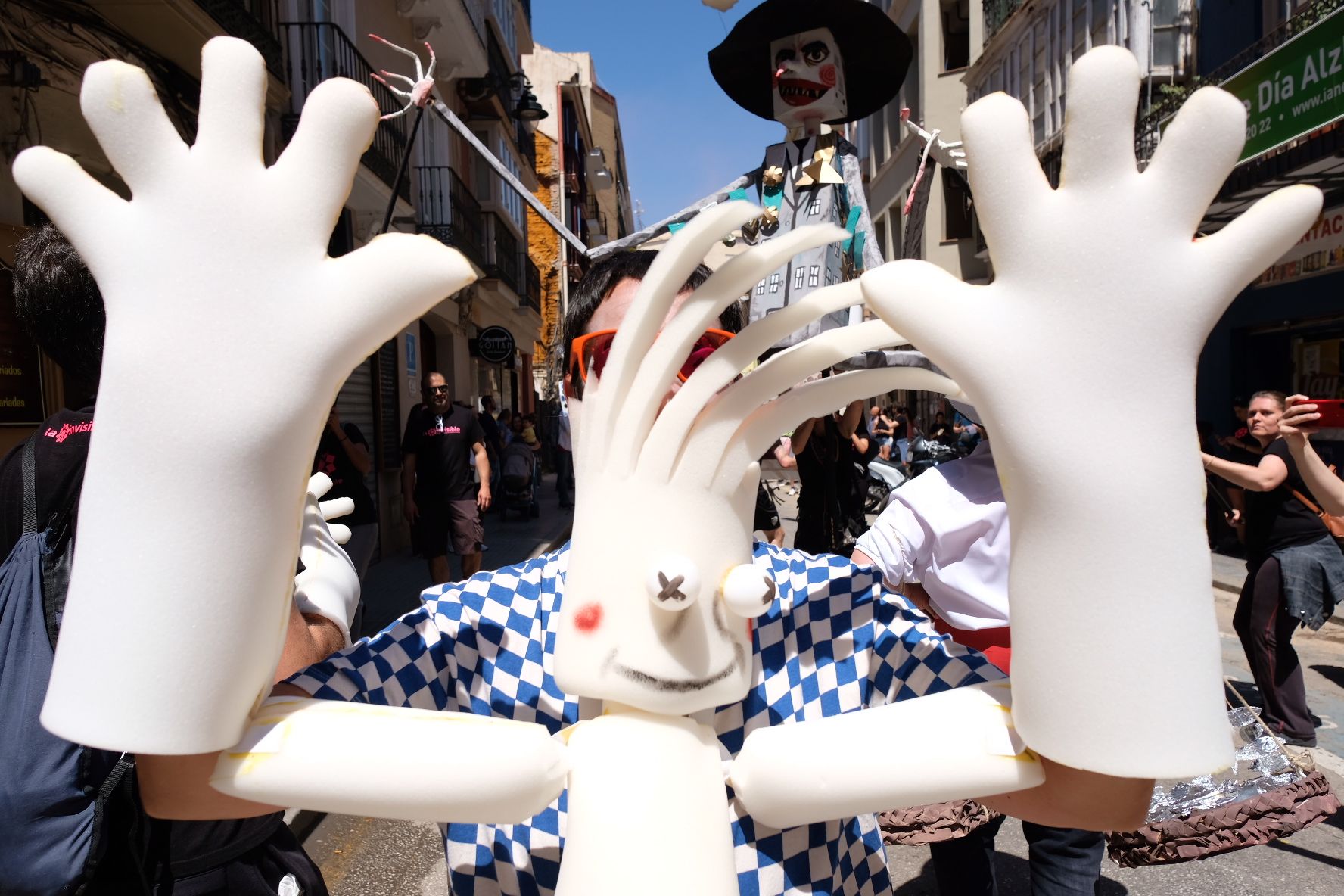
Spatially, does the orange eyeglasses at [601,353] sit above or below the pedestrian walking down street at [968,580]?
above

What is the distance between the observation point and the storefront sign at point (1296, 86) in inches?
276

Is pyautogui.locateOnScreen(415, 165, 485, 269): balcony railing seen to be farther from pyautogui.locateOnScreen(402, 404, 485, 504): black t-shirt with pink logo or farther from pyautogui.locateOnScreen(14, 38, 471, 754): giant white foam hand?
pyautogui.locateOnScreen(14, 38, 471, 754): giant white foam hand

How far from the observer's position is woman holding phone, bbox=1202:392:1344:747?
416cm

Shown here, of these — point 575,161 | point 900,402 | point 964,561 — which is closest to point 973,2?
point 900,402

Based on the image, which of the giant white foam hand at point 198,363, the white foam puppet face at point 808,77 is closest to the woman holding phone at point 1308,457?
the white foam puppet face at point 808,77

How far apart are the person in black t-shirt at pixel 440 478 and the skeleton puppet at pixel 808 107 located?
4227 millimetres

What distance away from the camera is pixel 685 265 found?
3.28 ft

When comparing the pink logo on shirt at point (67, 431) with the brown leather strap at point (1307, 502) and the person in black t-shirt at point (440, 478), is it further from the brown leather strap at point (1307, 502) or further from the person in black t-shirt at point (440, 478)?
the brown leather strap at point (1307, 502)

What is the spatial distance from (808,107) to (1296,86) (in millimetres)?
7484

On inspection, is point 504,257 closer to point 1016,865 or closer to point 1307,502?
point 1307,502

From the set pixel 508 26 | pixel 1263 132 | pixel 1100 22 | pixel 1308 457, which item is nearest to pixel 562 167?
pixel 508 26

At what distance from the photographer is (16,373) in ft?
14.9

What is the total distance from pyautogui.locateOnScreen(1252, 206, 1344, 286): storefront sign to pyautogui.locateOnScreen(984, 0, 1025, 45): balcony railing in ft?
29.4

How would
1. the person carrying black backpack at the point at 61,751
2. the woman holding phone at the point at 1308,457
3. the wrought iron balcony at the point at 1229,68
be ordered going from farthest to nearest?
the wrought iron balcony at the point at 1229,68, the woman holding phone at the point at 1308,457, the person carrying black backpack at the point at 61,751
